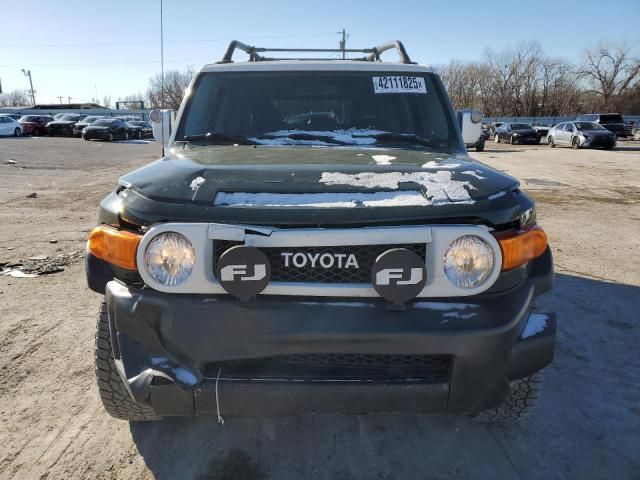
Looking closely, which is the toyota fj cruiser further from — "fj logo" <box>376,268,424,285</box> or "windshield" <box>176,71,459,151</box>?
"windshield" <box>176,71,459,151</box>

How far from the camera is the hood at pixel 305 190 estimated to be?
5.96 ft

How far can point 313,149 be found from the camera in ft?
9.15

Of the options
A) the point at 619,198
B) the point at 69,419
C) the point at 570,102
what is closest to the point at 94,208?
the point at 69,419

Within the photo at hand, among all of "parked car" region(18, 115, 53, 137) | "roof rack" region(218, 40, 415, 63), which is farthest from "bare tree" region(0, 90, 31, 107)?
"roof rack" region(218, 40, 415, 63)

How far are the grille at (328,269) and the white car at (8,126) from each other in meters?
38.4

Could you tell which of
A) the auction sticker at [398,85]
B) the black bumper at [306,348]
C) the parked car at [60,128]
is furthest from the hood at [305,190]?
the parked car at [60,128]

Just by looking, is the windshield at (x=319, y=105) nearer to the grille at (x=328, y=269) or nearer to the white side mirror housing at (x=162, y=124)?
the white side mirror housing at (x=162, y=124)

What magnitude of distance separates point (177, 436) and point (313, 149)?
1694mm

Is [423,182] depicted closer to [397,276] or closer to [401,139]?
[397,276]

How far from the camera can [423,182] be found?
2.04 metres

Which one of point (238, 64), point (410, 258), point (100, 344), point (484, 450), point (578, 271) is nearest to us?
point (410, 258)

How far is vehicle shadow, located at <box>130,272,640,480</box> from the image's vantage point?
217 centimetres

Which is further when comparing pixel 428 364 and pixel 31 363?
pixel 31 363

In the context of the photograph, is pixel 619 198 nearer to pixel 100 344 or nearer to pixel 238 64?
pixel 238 64
